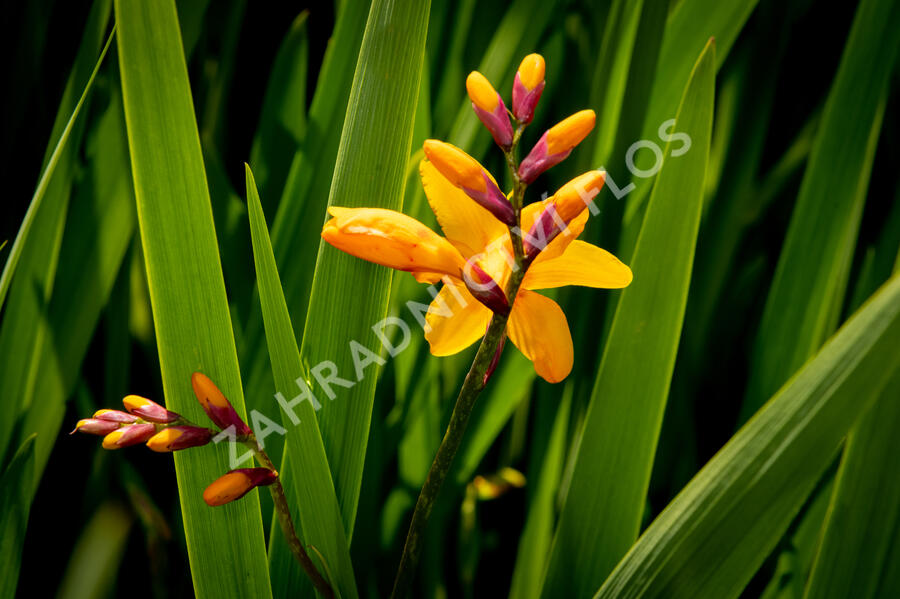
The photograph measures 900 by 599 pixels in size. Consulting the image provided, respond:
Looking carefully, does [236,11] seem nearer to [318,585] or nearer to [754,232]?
[318,585]

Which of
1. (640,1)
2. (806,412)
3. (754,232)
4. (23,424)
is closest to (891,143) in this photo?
(754,232)

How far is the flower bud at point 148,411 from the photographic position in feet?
1.46

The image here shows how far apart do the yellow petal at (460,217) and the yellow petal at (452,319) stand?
6cm

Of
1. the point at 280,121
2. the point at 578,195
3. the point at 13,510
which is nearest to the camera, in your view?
the point at 578,195

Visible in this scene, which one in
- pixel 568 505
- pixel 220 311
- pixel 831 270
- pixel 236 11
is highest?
pixel 236 11

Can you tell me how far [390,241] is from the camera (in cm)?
41

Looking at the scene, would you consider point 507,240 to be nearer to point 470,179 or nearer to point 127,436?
point 470,179

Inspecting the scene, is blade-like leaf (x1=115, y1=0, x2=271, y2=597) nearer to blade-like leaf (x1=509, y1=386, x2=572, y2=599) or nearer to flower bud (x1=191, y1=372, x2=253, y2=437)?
flower bud (x1=191, y1=372, x2=253, y2=437)

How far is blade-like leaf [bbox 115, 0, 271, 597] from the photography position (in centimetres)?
49

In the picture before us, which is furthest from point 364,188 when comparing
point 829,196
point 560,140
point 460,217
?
point 829,196

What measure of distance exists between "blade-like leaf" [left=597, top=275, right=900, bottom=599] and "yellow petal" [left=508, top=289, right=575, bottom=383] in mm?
132

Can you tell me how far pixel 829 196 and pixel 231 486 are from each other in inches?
30.0

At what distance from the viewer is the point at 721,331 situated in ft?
3.48

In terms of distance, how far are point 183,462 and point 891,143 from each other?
1.21 meters
